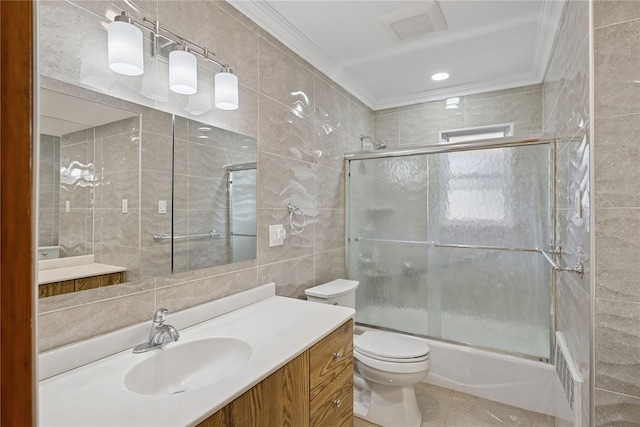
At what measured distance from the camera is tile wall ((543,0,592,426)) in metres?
1.28

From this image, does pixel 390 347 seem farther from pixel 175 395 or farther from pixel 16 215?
pixel 16 215

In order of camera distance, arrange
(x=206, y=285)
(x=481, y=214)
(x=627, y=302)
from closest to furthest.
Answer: (x=627, y=302)
(x=206, y=285)
(x=481, y=214)

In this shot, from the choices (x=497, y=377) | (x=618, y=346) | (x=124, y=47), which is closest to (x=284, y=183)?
(x=124, y=47)

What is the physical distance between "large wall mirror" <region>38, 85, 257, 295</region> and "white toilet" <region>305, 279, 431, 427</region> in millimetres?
937

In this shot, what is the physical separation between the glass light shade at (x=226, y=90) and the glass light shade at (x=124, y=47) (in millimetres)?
392

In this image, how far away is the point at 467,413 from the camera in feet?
6.61

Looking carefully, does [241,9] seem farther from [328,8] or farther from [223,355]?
[223,355]

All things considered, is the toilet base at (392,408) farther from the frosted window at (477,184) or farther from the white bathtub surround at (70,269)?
the white bathtub surround at (70,269)

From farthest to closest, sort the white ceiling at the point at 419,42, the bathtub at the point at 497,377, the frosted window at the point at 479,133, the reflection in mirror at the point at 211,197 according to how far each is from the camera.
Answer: the frosted window at the point at 479,133 → the bathtub at the point at 497,377 → the white ceiling at the point at 419,42 → the reflection in mirror at the point at 211,197

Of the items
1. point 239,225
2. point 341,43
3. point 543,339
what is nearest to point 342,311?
point 239,225

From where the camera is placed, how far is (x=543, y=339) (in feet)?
7.11

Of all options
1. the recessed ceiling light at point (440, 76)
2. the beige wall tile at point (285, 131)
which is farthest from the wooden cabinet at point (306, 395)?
the recessed ceiling light at point (440, 76)

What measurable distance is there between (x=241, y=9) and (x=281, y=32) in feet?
1.12

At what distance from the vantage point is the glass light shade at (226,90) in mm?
1546
